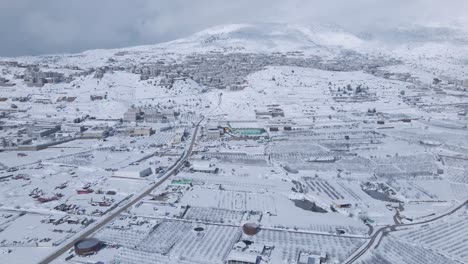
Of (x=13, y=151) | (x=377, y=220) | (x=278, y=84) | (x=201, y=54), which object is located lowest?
(x=377, y=220)

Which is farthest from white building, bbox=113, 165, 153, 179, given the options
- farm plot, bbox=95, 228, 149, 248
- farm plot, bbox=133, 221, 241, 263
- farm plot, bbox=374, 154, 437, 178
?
farm plot, bbox=374, 154, 437, 178

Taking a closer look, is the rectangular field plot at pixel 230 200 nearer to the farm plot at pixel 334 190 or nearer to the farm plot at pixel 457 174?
the farm plot at pixel 334 190

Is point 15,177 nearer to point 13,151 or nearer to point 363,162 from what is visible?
point 13,151

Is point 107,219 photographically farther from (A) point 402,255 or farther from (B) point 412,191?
(B) point 412,191

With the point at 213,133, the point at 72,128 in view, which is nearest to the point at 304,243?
the point at 213,133

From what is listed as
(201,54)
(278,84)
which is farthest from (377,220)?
(201,54)
